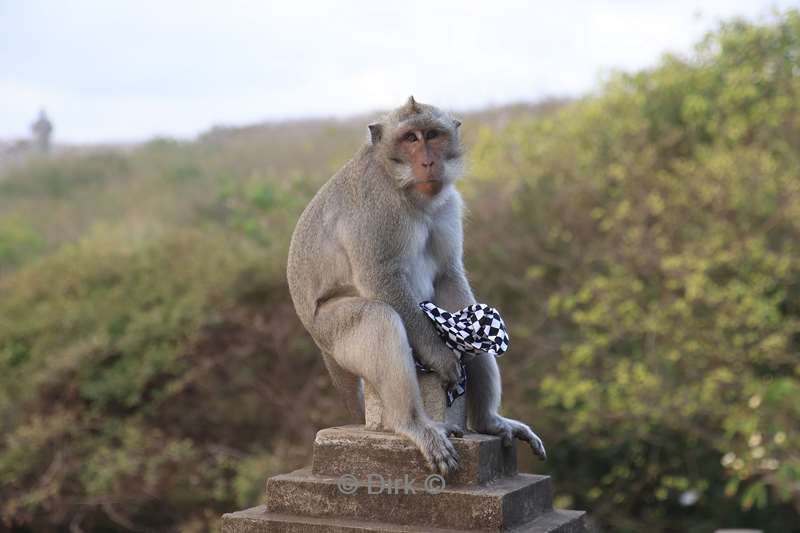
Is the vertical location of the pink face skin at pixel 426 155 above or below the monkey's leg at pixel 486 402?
above

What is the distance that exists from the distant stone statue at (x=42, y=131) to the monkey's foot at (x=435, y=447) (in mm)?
12124

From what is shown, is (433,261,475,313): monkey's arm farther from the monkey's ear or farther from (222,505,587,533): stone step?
(222,505,587,533): stone step

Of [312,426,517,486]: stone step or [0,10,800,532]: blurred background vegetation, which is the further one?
[0,10,800,532]: blurred background vegetation

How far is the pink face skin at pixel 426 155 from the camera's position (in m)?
3.56

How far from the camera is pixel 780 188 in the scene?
Answer: 823cm

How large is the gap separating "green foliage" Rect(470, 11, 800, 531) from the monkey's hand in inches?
146

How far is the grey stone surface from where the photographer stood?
3.73 metres

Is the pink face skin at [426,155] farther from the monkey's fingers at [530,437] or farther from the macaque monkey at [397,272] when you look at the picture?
the monkey's fingers at [530,437]

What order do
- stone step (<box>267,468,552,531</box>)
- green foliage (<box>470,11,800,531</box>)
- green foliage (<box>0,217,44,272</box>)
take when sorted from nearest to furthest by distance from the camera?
stone step (<box>267,468,552,531</box>), green foliage (<box>470,11,800,531</box>), green foliage (<box>0,217,44,272</box>)

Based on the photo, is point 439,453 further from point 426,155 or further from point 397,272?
point 426,155

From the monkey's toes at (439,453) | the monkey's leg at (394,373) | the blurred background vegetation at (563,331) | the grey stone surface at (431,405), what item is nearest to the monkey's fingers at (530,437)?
the grey stone surface at (431,405)

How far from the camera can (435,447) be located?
3527mm

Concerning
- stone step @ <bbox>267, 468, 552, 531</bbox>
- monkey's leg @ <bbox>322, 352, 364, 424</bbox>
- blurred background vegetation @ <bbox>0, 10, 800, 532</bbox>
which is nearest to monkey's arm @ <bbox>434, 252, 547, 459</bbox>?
stone step @ <bbox>267, 468, 552, 531</bbox>

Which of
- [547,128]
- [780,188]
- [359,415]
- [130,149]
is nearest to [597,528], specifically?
[780,188]
